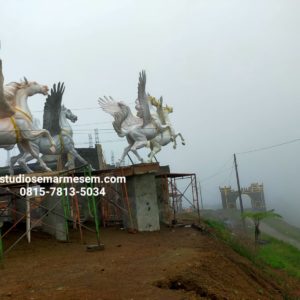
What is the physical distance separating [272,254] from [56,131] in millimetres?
10211

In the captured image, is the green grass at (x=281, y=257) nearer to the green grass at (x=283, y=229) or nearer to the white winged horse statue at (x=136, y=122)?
the white winged horse statue at (x=136, y=122)

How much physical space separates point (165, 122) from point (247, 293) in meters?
11.1

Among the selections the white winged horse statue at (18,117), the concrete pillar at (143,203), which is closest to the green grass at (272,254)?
the concrete pillar at (143,203)

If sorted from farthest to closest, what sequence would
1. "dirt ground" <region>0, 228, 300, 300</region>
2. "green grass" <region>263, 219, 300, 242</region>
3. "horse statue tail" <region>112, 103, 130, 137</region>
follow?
"green grass" <region>263, 219, 300, 242</region> < "horse statue tail" <region>112, 103, 130, 137</region> < "dirt ground" <region>0, 228, 300, 300</region>

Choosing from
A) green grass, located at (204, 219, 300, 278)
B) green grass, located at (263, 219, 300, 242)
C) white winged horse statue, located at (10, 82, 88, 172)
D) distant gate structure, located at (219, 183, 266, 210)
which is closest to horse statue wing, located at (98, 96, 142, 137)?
white winged horse statue, located at (10, 82, 88, 172)

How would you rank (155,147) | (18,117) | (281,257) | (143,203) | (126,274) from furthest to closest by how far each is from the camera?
1. (281,257)
2. (155,147)
3. (143,203)
4. (18,117)
5. (126,274)

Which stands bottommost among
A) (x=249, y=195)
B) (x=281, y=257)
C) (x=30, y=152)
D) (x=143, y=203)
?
(x=281, y=257)

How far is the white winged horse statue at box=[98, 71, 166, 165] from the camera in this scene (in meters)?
17.0

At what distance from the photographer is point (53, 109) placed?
16.1m

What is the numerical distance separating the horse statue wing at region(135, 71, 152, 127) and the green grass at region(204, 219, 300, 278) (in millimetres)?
5530

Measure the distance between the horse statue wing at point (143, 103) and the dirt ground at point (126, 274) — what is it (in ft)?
18.0

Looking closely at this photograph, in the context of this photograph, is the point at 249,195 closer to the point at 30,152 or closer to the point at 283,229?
the point at 283,229

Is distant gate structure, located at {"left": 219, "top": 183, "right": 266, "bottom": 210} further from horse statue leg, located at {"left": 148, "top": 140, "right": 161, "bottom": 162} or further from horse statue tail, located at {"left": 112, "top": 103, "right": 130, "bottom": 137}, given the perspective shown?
horse statue tail, located at {"left": 112, "top": 103, "right": 130, "bottom": 137}

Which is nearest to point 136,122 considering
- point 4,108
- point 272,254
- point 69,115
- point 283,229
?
point 69,115
